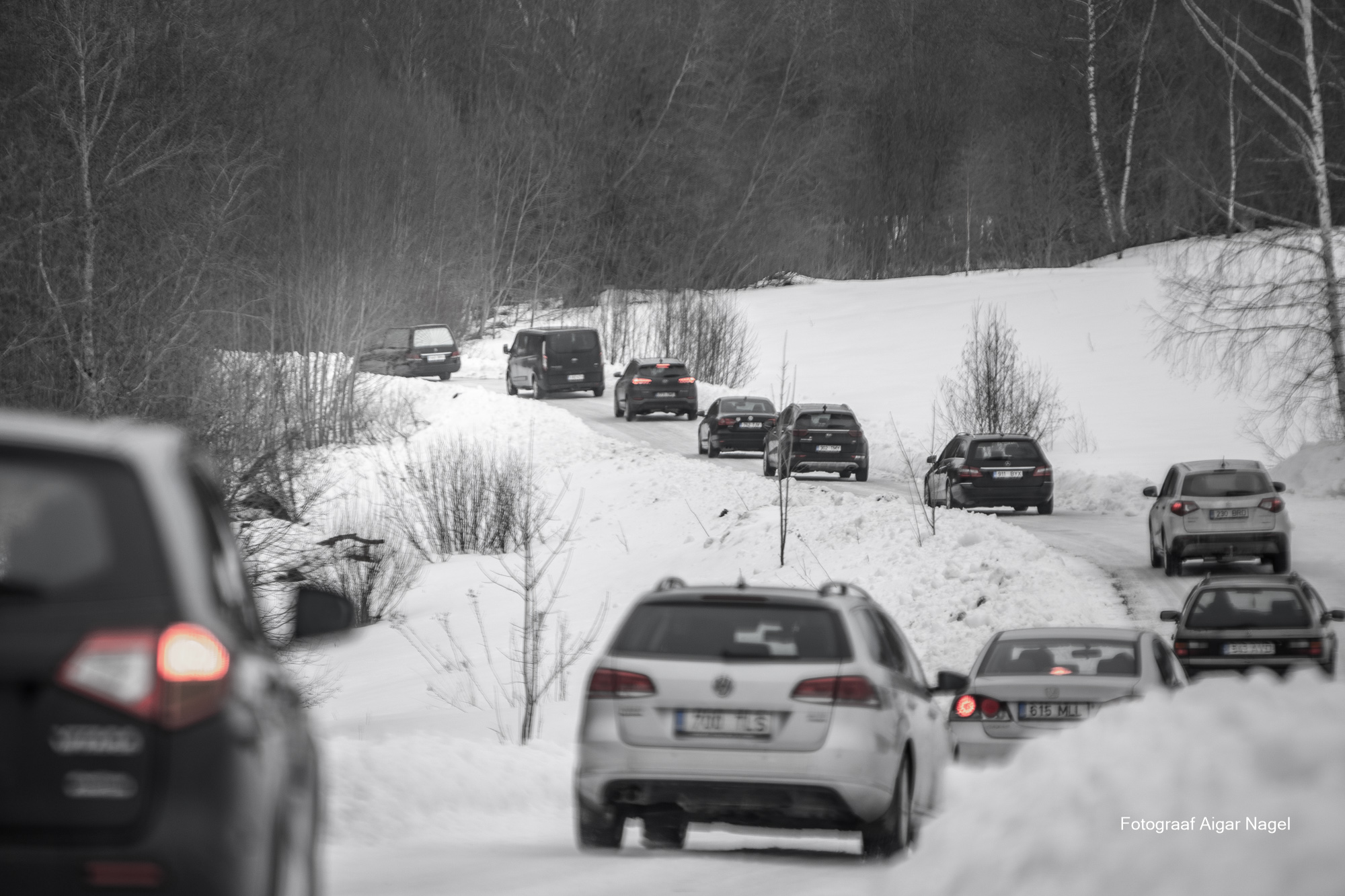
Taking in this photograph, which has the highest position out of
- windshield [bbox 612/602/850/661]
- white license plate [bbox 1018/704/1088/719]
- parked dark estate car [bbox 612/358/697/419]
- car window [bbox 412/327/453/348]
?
car window [bbox 412/327/453/348]

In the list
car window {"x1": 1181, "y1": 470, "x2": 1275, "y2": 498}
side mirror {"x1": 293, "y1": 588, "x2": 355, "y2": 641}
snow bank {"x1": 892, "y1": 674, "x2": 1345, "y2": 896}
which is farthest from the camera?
car window {"x1": 1181, "y1": 470, "x2": 1275, "y2": 498}

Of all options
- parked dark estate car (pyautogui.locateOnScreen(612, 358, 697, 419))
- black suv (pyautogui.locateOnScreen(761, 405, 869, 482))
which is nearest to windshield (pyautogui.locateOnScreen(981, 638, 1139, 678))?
black suv (pyautogui.locateOnScreen(761, 405, 869, 482))

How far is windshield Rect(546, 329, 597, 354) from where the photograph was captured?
5475 centimetres

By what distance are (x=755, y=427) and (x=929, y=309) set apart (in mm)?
30450

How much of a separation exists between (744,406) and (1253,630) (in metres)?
26.3

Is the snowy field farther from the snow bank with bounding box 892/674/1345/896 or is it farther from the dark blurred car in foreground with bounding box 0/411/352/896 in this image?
the dark blurred car in foreground with bounding box 0/411/352/896

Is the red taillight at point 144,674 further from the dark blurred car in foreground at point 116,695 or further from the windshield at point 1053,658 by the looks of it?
the windshield at point 1053,658

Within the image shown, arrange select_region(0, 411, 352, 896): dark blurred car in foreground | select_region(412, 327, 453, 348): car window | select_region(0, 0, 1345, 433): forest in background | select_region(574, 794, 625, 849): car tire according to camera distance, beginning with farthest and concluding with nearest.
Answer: select_region(412, 327, 453, 348): car window → select_region(0, 0, 1345, 433): forest in background → select_region(574, 794, 625, 849): car tire → select_region(0, 411, 352, 896): dark blurred car in foreground

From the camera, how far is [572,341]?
2174 inches

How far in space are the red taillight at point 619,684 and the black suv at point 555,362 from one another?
45189 mm

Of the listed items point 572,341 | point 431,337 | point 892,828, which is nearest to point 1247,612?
point 892,828

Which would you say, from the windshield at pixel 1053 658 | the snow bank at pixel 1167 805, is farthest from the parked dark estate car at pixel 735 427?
the snow bank at pixel 1167 805

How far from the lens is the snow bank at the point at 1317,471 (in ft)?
116

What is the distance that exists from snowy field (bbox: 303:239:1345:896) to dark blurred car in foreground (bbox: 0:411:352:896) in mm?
2464
